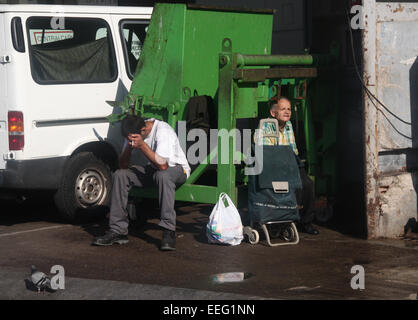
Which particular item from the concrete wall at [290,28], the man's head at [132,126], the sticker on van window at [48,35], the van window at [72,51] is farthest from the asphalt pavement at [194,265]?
the concrete wall at [290,28]

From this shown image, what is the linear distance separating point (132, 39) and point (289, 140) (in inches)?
93.6

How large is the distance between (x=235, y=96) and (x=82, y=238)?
6.57ft

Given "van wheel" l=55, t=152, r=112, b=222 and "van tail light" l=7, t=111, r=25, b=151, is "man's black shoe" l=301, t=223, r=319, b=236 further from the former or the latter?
"van tail light" l=7, t=111, r=25, b=151

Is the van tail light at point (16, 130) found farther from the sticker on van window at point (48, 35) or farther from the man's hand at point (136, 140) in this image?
the man's hand at point (136, 140)

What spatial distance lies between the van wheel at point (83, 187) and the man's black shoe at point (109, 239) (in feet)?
3.71

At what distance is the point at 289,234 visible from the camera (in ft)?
26.6

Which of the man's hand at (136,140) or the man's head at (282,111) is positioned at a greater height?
the man's head at (282,111)

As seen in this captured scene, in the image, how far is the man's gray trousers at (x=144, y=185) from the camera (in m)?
7.80

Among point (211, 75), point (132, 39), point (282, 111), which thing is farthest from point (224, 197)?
point (132, 39)

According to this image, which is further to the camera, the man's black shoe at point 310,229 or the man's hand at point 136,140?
the man's black shoe at point 310,229
